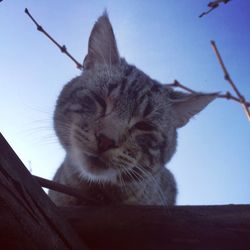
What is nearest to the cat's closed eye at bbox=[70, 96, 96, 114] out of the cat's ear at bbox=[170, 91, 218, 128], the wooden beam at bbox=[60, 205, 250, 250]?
the cat's ear at bbox=[170, 91, 218, 128]

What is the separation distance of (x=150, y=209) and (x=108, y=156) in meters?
0.84

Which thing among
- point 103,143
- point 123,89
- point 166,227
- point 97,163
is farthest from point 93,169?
point 166,227

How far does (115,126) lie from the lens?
2168mm

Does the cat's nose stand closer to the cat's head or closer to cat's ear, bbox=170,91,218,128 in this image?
the cat's head

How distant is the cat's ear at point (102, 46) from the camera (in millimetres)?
2654

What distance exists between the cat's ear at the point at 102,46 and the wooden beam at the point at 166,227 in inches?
70.7

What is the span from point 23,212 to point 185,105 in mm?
2269

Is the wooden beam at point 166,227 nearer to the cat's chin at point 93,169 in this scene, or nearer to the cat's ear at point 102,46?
the cat's chin at point 93,169

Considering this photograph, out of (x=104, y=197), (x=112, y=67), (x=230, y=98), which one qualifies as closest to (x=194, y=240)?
(x=230, y=98)

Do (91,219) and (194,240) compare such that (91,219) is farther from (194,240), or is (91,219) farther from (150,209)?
(194,240)

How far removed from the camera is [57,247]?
97cm

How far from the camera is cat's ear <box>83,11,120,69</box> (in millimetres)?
2654

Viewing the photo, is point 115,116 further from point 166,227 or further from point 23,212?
point 23,212

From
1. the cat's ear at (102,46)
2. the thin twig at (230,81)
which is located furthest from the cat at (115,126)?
the thin twig at (230,81)
